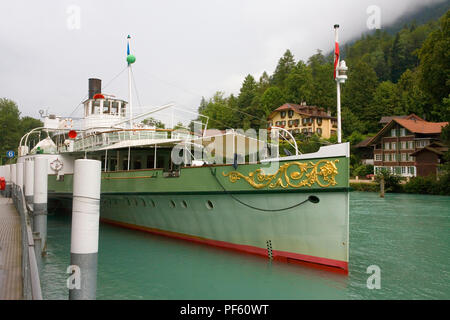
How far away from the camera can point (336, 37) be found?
8.68 metres

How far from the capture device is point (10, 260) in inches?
268

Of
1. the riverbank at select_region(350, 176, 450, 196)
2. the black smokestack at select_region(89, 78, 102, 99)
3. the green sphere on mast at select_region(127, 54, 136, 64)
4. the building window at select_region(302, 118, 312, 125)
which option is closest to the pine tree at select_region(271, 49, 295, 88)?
the building window at select_region(302, 118, 312, 125)

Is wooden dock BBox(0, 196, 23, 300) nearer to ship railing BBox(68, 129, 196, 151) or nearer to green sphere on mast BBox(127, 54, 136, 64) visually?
ship railing BBox(68, 129, 196, 151)

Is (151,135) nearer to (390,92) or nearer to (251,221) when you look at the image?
(251,221)

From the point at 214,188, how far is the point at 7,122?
236 feet

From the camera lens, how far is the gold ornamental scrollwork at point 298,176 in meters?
8.70

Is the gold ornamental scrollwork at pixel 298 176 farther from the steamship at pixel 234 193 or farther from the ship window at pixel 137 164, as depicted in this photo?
the ship window at pixel 137 164

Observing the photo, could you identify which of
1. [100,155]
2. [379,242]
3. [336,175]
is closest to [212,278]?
[336,175]

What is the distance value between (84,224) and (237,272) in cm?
551

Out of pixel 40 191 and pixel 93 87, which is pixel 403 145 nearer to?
pixel 93 87

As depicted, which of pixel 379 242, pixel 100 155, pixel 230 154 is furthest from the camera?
pixel 100 155

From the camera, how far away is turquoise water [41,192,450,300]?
7848 mm
